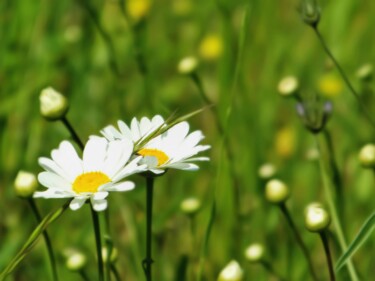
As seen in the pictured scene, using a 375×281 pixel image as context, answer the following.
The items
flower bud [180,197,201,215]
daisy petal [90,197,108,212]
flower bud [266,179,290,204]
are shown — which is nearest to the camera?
daisy petal [90,197,108,212]

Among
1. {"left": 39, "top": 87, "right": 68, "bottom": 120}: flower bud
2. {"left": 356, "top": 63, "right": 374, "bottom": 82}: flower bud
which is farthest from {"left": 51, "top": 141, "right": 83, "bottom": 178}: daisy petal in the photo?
{"left": 356, "top": 63, "right": 374, "bottom": 82}: flower bud

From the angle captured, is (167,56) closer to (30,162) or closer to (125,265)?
(30,162)

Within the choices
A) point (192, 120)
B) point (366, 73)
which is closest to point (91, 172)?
point (366, 73)

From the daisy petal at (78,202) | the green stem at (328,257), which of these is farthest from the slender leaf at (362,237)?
the daisy petal at (78,202)

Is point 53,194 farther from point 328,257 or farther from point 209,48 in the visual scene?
point 209,48

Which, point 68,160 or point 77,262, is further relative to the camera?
point 77,262

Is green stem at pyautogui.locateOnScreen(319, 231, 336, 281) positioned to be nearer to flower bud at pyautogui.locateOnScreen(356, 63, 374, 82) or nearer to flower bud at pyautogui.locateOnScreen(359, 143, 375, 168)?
flower bud at pyautogui.locateOnScreen(359, 143, 375, 168)

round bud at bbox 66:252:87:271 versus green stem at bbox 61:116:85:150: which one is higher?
green stem at bbox 61:116:85:150

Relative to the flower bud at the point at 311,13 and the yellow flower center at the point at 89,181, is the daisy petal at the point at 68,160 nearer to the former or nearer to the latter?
the yellow flower center at the point at 89,181
